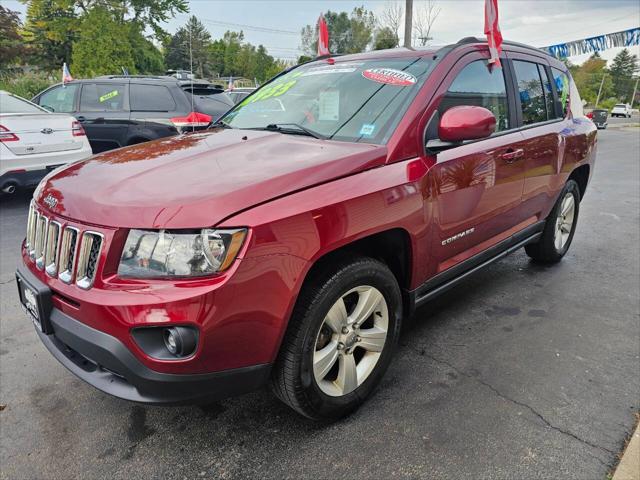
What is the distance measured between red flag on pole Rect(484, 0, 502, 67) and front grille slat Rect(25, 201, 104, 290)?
8.63 feet

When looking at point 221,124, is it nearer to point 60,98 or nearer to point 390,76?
point 390,76

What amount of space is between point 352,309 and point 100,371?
112 cm

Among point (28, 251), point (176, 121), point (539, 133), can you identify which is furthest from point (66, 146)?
point (539, 133)

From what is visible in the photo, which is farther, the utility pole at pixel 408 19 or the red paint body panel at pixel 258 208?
the utility pole at pixel 408 19

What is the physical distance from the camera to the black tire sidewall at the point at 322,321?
1.98 metres

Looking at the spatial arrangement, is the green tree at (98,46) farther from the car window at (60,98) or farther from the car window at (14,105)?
the car window at (14,105)

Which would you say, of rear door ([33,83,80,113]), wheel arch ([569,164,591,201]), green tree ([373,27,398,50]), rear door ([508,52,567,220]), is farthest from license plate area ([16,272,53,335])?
green tree ([373,27,398,50])

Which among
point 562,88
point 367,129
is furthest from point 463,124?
point 562,88

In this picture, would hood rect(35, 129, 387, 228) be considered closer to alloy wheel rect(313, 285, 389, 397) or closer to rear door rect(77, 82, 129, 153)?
alloy wheel rect(313, 285, 389, 397)

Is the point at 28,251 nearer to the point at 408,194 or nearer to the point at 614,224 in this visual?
the point at 408,194

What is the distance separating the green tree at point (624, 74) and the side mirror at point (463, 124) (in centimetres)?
11039

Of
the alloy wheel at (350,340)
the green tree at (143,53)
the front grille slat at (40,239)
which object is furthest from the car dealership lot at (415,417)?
the green tree at (143,53)

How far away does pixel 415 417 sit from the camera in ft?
7.69

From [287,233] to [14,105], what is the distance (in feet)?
20.7
